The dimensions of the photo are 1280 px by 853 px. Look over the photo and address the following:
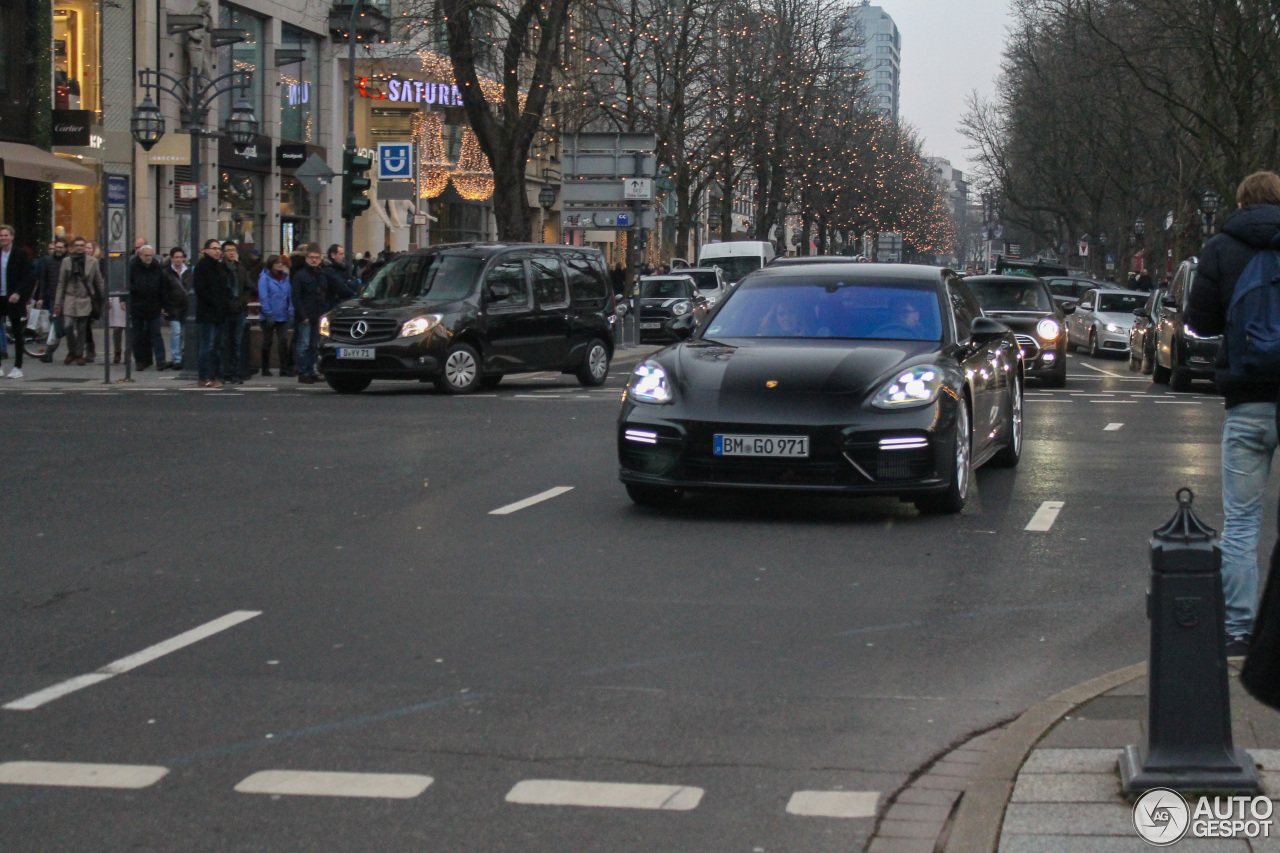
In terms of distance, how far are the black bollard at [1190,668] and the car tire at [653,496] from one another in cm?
590

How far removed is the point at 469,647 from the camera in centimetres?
676

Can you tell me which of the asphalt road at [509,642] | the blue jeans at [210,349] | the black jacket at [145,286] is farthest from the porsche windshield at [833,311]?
the black jacket at [145,286]

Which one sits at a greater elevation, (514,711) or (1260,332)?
(1260,332)

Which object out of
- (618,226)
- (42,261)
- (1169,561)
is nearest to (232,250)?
(42,261)

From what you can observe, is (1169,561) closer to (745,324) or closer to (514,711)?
(514,711)

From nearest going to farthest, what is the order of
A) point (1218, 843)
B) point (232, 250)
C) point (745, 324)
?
point (1218, 843) → point (745, 324) → point (232, 250)

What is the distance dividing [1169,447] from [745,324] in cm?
524

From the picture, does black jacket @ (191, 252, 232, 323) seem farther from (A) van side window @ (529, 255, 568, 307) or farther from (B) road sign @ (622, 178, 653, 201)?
(B) road sign @ (622, 178, 653, 201)

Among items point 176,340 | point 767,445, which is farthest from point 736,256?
point 767,445

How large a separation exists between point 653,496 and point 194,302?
13.3 meters

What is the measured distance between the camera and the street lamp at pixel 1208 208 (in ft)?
159

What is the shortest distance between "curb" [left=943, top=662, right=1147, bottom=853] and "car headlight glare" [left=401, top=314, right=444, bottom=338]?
15.2 m

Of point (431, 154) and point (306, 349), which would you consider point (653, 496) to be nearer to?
point (306, 349)

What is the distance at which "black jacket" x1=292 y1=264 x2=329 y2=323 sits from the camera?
74.7ft
